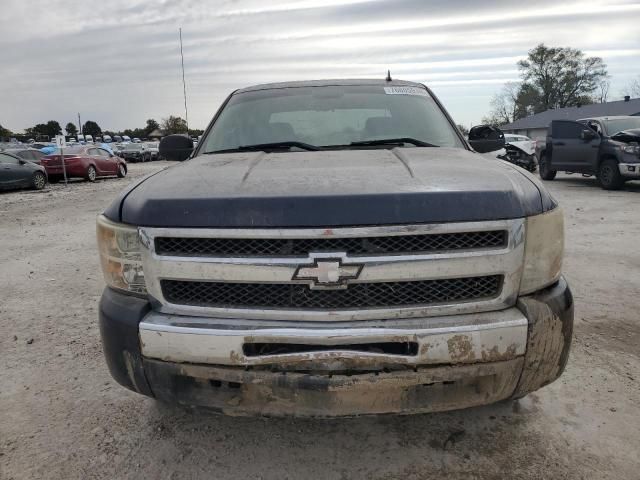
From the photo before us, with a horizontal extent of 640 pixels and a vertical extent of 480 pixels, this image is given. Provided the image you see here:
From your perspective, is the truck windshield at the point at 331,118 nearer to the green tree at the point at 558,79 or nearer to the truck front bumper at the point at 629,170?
the truck front bumper at the point at 629,170

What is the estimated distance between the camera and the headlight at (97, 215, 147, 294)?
6.63 feet

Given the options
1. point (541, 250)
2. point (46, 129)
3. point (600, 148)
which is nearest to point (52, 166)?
point (600, 148)

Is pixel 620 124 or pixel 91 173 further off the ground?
pixel 620 124

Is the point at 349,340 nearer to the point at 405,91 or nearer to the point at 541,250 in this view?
the point at 541,250

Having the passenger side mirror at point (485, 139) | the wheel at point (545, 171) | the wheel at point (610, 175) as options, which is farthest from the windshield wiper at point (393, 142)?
the wheel at point (545, 171)

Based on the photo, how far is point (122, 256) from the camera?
6.75 ft

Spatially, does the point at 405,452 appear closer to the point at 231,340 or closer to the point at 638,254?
the point at 231,340

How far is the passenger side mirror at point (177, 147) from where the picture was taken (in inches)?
150

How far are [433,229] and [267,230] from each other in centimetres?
62

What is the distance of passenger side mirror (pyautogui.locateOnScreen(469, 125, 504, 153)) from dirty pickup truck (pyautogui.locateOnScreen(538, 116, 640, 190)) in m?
9.58

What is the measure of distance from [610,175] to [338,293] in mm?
12467

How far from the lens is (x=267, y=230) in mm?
1865

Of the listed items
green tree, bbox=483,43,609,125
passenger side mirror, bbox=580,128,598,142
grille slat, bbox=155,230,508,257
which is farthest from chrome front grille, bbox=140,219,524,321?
green tree, bbox=483,43,609,125

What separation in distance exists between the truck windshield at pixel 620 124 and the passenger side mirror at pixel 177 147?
12.0m
